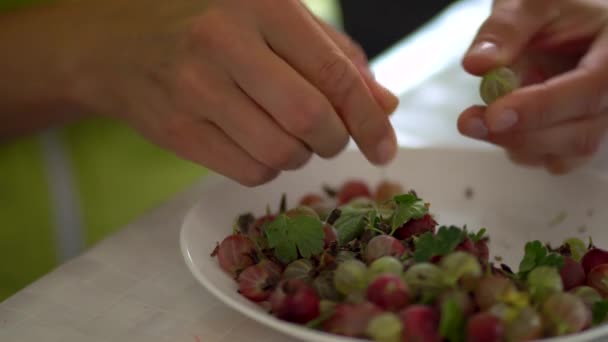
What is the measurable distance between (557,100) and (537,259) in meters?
0.20

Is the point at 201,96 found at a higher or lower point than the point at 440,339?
higher

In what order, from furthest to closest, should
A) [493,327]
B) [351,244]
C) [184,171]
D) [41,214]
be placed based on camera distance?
[184,171]
[41,214]
[351,244]
[493,327]

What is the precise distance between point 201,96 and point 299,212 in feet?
0.39

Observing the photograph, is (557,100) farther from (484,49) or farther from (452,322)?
(452,322)

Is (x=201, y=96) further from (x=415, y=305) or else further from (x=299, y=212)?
(x=415, y=305)

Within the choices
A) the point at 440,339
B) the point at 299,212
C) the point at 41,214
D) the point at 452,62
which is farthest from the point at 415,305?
the point at 452,62

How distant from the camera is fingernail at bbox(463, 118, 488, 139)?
2.03ft

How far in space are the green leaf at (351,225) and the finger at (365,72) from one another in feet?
0.36

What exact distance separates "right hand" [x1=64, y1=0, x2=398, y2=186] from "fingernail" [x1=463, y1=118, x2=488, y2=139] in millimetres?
82

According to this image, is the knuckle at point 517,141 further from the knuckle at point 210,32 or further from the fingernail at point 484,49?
the knuckle at point 210,32

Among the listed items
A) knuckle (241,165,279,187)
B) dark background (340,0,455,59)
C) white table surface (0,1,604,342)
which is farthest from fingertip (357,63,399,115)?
dark background (340,0,455,59)

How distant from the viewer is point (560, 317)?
409mm

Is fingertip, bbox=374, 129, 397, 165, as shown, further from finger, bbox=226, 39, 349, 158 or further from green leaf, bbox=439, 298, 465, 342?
green leaf, bbox=439, 298, 465, 342

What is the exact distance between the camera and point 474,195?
2.33 feet
